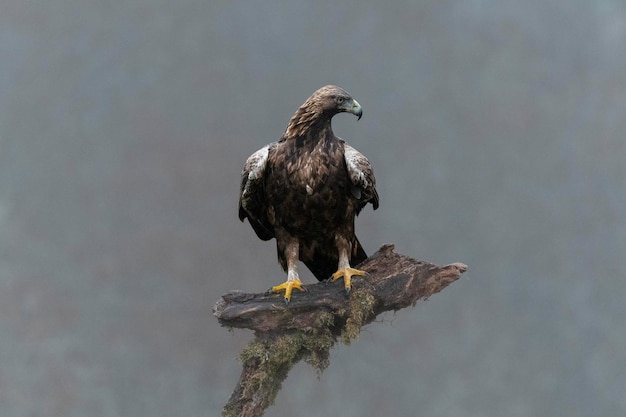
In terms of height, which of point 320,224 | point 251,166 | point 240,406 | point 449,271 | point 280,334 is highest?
point 251,166

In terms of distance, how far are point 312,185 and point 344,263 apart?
1.01m

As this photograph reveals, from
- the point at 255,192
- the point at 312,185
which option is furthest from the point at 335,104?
the point at 255,192

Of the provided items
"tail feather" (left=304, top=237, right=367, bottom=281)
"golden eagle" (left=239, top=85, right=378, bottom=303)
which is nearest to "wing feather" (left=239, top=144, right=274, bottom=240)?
"golden eagle" (left=239, top=85, right=378, bottom=303)

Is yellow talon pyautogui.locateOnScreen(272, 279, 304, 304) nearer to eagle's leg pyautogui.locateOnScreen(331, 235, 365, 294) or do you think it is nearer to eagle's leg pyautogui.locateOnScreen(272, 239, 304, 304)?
eagle's leg pyautogui.locateOnScreen(272, 239, 304, 304)

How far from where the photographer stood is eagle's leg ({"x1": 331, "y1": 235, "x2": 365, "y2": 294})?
7316 millimetres

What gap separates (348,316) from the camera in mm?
7188

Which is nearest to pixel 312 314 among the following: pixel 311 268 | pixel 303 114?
pixel 311 268

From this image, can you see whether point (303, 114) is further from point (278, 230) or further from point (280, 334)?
point (280, 334)

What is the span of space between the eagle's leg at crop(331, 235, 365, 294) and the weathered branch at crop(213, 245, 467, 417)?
0.07m

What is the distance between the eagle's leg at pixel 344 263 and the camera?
24.0 ft

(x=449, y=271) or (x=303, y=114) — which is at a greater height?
(x=303, y=114)

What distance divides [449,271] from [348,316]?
3.94 feet

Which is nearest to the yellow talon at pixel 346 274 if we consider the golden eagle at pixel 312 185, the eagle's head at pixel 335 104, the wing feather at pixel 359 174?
the golden eagle at pixel 312 185

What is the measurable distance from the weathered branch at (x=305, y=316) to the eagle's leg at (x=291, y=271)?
96 millimetres
